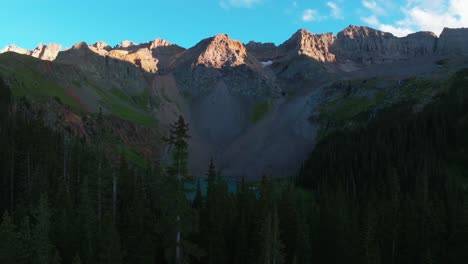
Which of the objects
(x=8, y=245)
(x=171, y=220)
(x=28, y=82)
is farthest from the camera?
(x=28, y=82)

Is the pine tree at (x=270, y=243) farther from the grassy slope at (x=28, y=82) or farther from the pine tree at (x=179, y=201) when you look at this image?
the grassy slope at (x=28, y=82)

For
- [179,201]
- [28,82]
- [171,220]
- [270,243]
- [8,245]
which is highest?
[28,82]

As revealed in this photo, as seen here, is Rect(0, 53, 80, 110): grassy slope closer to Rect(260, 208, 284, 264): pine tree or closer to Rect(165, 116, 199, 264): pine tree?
Rect(165, 116, 199, 264): pine tree

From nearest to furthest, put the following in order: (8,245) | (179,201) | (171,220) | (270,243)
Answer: (179,201) < (171,220) < (8,245) < (270,243)

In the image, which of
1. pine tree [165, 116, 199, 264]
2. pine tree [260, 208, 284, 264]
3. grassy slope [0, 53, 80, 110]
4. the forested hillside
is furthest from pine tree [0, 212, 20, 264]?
grassy slope [0, 53, 80, 110]

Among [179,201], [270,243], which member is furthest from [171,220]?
[270,243]

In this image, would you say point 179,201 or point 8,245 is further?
point 8,245

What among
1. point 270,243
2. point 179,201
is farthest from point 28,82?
point 179,201

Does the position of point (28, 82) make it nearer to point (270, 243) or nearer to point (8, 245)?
point (8, 245)

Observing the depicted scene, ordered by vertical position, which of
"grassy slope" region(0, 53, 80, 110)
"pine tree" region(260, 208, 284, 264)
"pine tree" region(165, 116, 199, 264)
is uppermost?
"grassy slope" region(0, 53, 80, 110)

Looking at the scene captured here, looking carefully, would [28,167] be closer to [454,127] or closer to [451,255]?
[451,255]

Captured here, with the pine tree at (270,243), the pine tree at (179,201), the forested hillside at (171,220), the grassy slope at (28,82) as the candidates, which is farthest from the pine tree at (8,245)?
the grassy slope at (28,82)

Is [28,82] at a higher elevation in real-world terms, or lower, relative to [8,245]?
higher

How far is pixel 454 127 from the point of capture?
147 meters
